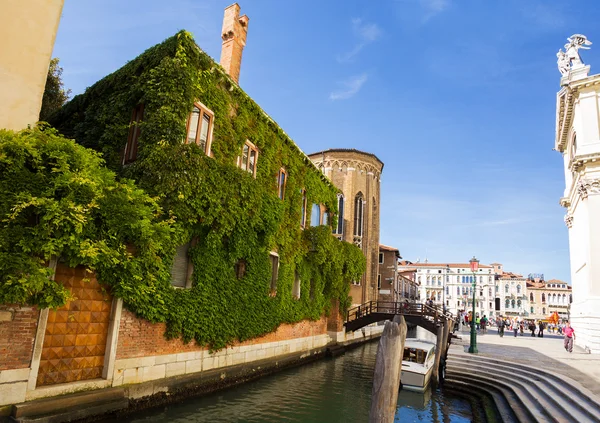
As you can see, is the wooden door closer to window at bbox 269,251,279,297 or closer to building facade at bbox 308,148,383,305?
window at bbox 269,251,279,297

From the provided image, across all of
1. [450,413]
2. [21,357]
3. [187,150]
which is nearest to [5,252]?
[21,357]

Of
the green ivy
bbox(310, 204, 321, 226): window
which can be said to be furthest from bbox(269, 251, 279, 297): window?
bbox(310, 204, 321, 226): window

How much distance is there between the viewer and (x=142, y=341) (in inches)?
360

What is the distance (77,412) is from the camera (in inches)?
284

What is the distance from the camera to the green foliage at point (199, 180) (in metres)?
9.55

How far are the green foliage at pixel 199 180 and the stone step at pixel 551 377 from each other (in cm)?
736

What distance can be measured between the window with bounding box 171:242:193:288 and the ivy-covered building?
3 centimetres

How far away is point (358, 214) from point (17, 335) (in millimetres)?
30158

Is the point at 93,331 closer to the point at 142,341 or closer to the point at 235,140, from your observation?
the point at 142,341

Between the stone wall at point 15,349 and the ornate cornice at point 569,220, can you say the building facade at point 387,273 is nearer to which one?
the ornate cornice at point 569,220

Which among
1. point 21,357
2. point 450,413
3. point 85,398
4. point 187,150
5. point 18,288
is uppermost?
point 187,150

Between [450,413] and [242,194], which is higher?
[242,194]

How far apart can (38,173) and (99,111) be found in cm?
526

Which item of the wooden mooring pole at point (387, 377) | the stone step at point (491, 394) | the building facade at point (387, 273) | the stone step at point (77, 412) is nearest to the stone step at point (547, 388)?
the stone step at point (491, 394)
